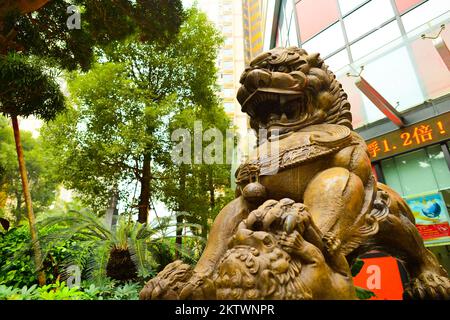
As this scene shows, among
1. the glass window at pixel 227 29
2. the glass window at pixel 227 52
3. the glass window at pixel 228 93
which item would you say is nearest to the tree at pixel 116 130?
the glass window at pixel 228 93

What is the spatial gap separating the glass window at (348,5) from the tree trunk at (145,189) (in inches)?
243

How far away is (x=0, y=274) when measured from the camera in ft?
11.6

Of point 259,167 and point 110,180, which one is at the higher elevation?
point 110,180

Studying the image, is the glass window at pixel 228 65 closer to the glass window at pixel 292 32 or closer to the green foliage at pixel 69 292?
the glass window at pixel 292 32

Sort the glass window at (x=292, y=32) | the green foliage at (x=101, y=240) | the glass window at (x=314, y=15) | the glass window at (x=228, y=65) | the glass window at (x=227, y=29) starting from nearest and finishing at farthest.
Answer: the green foliage at (x=101, y=240) → the glass window at (x=314, y=15) → the glass window at (x=292, y=32) → the glass window at (x=228, y=65) → the glass window at (x=227, y=29)

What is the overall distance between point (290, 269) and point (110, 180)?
6.86 meters

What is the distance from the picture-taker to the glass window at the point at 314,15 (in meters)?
7.95

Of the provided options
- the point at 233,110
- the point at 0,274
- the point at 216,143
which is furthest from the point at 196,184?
the point at 233,110

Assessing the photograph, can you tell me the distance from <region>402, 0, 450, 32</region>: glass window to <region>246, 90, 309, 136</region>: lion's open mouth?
5.81 meters

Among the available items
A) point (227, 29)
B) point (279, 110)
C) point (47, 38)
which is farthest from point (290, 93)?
point (227, 29)

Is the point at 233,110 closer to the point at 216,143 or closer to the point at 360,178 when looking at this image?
the point at 216,143

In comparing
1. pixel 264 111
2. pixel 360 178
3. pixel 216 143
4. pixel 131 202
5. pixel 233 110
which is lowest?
pixel 360 178

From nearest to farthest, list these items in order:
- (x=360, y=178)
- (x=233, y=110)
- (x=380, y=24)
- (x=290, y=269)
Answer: (x=290, y=269) < (x=360, y=178) < (x=380, y=24) < (x=233, y=110)

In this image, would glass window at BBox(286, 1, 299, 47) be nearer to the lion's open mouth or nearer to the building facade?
the building facade
